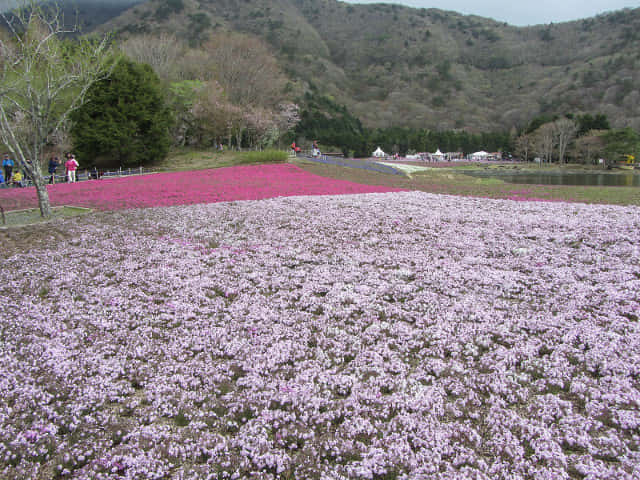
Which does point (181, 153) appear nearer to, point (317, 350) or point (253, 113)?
point (253, 113)

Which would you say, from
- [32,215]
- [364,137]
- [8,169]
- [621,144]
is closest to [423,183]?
[32,215]

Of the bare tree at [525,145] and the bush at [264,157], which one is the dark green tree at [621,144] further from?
the bush at [264,157]

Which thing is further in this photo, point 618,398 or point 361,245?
point 361,245

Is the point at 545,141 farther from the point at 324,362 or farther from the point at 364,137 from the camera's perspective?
the point at 324,362

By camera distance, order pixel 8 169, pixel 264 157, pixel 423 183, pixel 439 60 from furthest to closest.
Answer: pixel 439 60
pixel 264 157
pixel 8 169
pixel 423 183

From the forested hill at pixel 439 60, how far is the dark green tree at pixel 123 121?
2514 inches

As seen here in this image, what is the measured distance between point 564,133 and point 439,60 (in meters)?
95.5

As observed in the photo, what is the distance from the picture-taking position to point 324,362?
15.0ft

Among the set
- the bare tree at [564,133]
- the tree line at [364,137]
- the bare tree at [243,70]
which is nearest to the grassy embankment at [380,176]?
the bare tree at [243,70]

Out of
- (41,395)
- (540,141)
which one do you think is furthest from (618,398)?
(540,141)

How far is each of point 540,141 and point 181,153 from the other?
67.1 m

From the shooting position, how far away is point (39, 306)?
623 centimetres

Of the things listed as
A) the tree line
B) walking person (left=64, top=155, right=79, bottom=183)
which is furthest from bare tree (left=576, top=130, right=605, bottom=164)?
walking person (left=64, top=155, right=79, bottom=183)

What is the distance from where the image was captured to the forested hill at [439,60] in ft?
324
